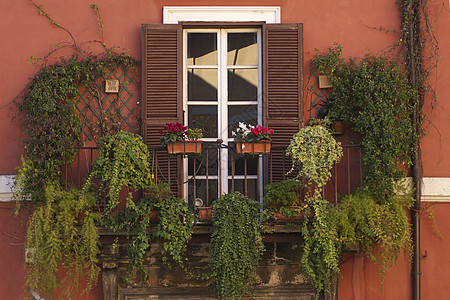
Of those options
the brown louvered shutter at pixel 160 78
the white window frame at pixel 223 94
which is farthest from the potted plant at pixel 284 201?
the brown louvered shutter at pixel 160 78

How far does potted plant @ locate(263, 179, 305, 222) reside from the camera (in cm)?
640

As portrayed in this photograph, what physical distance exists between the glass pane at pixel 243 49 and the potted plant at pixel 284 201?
1566mm

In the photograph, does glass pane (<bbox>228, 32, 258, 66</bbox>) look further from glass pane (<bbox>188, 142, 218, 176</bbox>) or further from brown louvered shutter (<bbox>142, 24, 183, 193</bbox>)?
glass pane (<bbox>188, 142, 218, 176</bbox>)

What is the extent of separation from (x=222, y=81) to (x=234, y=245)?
77.6 inches

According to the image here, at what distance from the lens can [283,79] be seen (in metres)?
7.03

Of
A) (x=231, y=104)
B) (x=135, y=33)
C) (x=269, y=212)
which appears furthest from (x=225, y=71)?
(x=269, y=212)

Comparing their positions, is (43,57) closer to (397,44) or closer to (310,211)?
(310,211)

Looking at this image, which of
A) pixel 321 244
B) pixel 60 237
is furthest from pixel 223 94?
pixel 60 237

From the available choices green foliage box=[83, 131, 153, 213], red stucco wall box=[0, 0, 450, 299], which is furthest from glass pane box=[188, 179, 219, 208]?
red stucco wall box=[0, 0, 450, 299]

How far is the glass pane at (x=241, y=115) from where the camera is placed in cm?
723

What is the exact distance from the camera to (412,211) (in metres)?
6.89

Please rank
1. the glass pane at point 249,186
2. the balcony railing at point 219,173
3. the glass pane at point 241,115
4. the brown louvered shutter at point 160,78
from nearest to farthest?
the balcony railing at point 219,173 → the brown louvered shutter at point 160,78 → the glass pane at point 249,186 → the glass pane at point 241,115

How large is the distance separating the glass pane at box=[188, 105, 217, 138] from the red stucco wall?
0.87 metres

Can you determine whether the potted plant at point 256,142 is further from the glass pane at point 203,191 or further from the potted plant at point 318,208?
the glass pane at point 203,191
